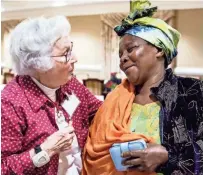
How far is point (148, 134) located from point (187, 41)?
5.23 m

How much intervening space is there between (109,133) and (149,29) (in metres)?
0.35

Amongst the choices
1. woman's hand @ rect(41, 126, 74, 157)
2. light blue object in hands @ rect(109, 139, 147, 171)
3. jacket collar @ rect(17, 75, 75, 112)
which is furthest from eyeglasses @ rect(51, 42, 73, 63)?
light blue object in hands @ rect(109, 139, 147, 171)

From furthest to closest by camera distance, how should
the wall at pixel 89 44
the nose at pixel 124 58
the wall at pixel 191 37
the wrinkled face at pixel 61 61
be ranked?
the wall at pixel 89 44 → the wall at pixel 191 37 → the wrinkled face at pixel 61 61 → the nose at pixel 124 58

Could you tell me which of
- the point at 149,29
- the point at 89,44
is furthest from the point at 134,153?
the point at 89,44

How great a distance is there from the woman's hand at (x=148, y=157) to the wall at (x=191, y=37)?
5178 mm

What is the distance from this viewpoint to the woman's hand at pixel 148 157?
3.32ft

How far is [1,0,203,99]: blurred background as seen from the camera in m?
4.30

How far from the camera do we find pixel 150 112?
1113mm

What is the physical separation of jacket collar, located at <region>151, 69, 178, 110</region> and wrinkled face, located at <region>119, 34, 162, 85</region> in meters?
0.06

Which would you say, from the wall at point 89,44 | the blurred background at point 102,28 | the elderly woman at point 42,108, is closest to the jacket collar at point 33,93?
the elderly woman at point 42,108

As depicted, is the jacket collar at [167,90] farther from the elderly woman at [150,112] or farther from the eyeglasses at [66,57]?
the eyeglasses at [66,57]

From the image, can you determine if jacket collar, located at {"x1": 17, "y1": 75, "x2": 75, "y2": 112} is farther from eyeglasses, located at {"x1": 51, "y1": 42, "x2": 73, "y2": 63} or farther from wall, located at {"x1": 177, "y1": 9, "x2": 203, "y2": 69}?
wall, located at {"x1": 177, "y1": 9, "x2": 203, "y2": 69}

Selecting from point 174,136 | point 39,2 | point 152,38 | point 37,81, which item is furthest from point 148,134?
point 39,2

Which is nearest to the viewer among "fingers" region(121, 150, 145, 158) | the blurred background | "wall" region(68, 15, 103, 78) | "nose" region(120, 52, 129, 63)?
"fingers" region(121, 150, 145, 158)
